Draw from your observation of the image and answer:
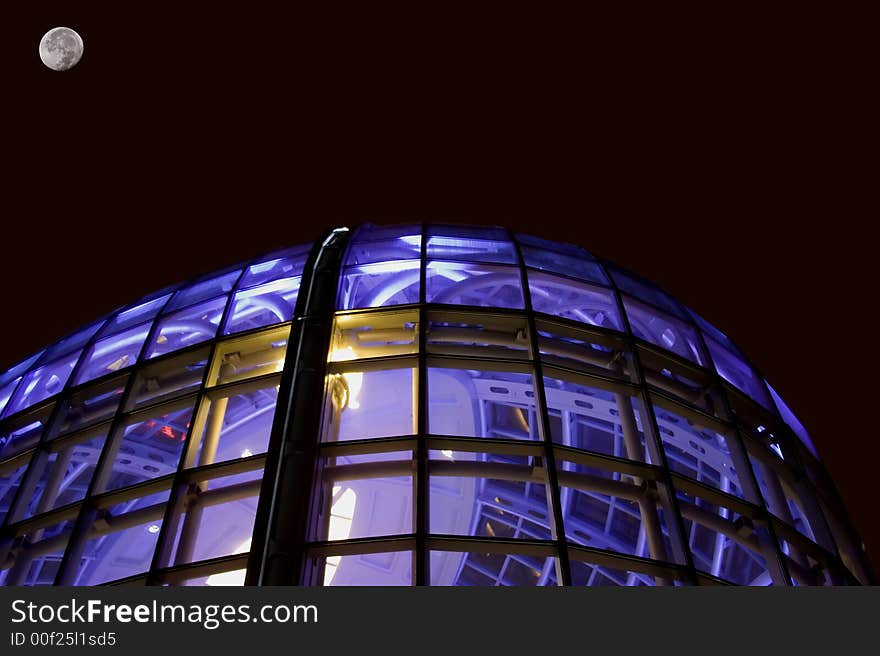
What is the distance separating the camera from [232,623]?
26.7 feet

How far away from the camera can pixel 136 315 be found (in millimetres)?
20516

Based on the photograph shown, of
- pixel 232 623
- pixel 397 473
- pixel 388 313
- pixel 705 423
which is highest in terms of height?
pixel 388 313

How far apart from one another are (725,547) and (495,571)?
8639mm

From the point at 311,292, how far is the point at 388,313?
169 cm

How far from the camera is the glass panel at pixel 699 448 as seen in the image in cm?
1709

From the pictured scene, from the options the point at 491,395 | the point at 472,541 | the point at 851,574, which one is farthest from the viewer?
the point at 491,395

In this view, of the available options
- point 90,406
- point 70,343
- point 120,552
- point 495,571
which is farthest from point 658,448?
point 495,571

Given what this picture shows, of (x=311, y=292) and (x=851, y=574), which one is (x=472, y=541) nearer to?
(x=311, y=292)

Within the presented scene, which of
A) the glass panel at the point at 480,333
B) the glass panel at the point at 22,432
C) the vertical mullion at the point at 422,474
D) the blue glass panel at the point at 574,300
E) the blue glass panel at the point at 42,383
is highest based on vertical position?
the blue glass panel at the point at 574,300

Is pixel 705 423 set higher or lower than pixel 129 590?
higher

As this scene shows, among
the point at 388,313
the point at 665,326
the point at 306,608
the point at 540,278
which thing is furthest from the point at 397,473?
the point at 665,326

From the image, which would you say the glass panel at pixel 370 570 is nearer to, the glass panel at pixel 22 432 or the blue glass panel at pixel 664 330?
the glass panel at pixel 22 432

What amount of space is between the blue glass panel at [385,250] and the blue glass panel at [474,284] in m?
0.77

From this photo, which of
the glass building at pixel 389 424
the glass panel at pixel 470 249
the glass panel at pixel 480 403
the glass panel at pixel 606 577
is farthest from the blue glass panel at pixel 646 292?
the glass panel at pixel 606 577
